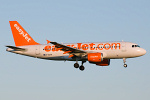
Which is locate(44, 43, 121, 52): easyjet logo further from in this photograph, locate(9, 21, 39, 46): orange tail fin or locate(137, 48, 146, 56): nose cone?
locate(9, 21, 39, 46): orange tail fin

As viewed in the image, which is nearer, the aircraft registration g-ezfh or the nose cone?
the aircraft registration g-ezfh

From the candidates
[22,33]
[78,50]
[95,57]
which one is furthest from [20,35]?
[95,57]

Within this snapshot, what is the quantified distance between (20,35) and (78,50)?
13.9 m

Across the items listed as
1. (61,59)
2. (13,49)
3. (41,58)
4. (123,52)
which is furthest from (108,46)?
(13,49)

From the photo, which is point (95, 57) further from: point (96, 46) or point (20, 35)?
point (20, 35)

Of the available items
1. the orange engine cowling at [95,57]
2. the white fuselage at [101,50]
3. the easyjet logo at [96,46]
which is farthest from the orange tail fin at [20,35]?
the orange engine cowling at [95,57]

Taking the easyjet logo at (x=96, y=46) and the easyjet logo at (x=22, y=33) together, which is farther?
the easyjet logo at (x=22, y=33)

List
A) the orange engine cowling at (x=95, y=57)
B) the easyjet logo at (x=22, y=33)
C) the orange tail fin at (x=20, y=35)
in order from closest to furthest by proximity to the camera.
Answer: the orange engine cowling at (x=95, y=57), the orange tail fin at (x=20, y=35), the easyjet logo at (x=22, y=33)

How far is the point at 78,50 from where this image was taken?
196 feet

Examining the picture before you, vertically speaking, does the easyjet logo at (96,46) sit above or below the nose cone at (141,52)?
above

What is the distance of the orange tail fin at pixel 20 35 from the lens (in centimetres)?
6744

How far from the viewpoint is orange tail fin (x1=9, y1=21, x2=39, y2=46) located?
67.4m

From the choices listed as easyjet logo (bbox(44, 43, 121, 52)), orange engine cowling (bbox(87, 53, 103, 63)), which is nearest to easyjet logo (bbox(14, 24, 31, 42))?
easyjet logo (bbox(44, 43, 121, 52))

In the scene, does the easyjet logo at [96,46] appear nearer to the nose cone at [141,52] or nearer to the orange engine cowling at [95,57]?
the orange engine cowling at [95,57]
